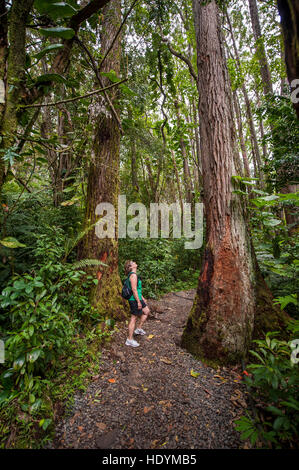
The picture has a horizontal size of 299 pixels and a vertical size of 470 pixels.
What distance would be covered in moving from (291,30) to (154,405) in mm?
2878

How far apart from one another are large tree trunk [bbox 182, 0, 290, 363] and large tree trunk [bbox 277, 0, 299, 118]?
6.44 ft

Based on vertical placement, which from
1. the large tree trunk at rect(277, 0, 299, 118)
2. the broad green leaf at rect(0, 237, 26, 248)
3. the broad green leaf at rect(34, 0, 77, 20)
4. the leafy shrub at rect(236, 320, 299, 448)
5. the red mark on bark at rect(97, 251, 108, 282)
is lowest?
the leafy shrub at rect(236, 320, 299, 448)

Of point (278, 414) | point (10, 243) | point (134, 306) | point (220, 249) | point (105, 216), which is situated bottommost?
point (278, 414)

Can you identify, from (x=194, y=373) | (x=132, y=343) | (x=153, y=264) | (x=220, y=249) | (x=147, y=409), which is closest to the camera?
(x=147, y=409)

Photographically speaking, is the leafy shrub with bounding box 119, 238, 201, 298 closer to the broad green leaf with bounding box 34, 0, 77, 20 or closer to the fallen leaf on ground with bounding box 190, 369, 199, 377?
the fallen leaf on ground with bounding box 190, 369, 199, 377

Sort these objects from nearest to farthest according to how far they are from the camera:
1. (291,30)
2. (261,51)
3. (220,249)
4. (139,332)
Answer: (291,30) < (220,249) < (139,332) < (261,51)

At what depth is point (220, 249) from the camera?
2686mm

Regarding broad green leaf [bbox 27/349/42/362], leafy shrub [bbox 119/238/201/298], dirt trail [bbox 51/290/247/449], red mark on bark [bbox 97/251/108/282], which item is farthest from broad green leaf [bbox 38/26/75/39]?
leafy shrub [bbox 119/238/201/298]

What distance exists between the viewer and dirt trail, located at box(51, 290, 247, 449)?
5.58ft

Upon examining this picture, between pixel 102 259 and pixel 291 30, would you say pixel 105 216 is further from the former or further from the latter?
pixel 291 30

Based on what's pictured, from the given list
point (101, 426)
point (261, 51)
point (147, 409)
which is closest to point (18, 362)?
point (101, 426)

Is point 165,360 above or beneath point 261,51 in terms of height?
beneath

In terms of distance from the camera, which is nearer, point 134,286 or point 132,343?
point 132,343
